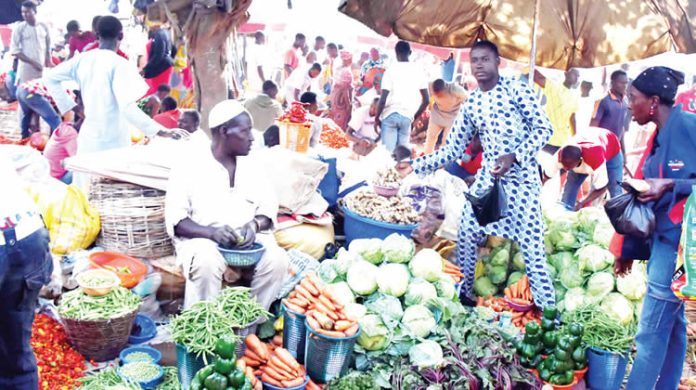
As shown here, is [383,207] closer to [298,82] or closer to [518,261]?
[518,261]

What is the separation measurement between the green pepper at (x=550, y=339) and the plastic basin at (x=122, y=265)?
2715mm

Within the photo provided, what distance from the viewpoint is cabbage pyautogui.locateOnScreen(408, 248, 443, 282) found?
13.7 ft

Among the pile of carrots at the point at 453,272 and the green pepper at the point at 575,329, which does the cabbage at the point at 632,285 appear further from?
the pile of carrots at the point at 453,272

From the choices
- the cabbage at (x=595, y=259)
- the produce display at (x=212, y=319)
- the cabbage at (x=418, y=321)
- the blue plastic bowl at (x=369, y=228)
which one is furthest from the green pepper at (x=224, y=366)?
the cabbage at (x=595, y=259)

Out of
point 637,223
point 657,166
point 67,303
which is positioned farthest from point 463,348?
point 67,303

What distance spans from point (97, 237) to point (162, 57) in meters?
4.99

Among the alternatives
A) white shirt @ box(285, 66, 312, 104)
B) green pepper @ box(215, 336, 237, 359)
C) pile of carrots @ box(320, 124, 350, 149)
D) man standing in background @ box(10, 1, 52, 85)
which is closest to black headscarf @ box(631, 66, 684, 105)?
green pepper @ box(215, 336, 237, 359)

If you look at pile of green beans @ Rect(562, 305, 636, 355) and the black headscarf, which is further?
pile of green beans @ Rect(562, 305, 636, 355)

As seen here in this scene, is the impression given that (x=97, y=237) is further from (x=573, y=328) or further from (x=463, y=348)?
(x=573, y=328)

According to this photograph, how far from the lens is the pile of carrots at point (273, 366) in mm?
3285

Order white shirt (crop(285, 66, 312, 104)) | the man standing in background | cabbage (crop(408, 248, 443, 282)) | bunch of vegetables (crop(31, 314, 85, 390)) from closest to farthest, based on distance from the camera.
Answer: bunch of vegetables (crop(31, 314, 85, 390)) < cabbage (crop(408, 248, 443, 282)) < the man standing in background < white shirt (crop(285, 66, 312, 104))

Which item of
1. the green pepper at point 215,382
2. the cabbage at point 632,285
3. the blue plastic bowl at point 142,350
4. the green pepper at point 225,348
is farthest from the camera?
the cabbage at point 632,285

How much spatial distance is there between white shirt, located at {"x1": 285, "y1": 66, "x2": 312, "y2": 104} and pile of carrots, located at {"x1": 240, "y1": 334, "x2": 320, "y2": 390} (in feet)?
31.9

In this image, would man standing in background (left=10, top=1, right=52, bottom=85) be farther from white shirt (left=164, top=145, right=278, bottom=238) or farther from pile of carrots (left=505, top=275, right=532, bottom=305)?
pile of carrots (left=505, top=275, right=532, bottom=305)
